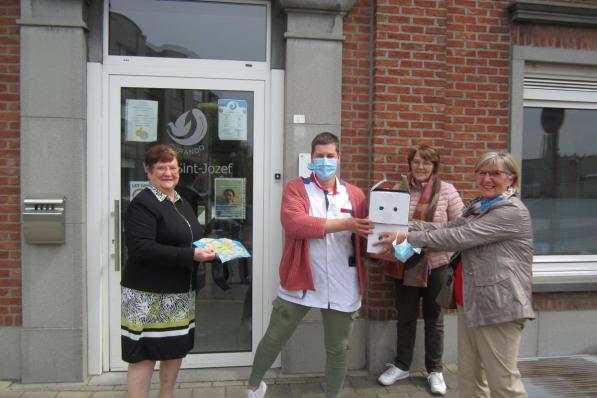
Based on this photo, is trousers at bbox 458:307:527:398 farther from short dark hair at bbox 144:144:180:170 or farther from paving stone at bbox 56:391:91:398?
paving stone at bbox 56:391:91:398

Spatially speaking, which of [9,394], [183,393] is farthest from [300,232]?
[9,394]

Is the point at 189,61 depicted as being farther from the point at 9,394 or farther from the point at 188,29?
the point at 9,394

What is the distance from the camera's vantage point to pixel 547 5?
4.32 m

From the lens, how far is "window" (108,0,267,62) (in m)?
4.00

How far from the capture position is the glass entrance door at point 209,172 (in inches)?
157

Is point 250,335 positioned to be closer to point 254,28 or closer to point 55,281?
point 55,281

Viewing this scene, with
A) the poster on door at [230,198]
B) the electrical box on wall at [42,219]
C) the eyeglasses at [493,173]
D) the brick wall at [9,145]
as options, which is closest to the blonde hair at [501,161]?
the eyeglasses at [493,173]

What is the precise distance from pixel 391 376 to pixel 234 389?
50.8 inches

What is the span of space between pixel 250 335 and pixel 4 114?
2738 millimetres

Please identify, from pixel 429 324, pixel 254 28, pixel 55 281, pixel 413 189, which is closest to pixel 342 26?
pixel 254 28

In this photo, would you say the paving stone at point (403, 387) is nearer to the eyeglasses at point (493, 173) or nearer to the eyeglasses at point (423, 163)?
the eyeglasses at point (423, 163)

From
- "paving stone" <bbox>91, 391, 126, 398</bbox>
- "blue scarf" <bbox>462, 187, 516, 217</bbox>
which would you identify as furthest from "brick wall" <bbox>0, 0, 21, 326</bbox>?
"blue scarf" <bbox>462, 187, 516, 217</bbox>

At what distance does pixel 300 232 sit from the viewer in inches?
117

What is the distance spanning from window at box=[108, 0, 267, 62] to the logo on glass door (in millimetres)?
506
